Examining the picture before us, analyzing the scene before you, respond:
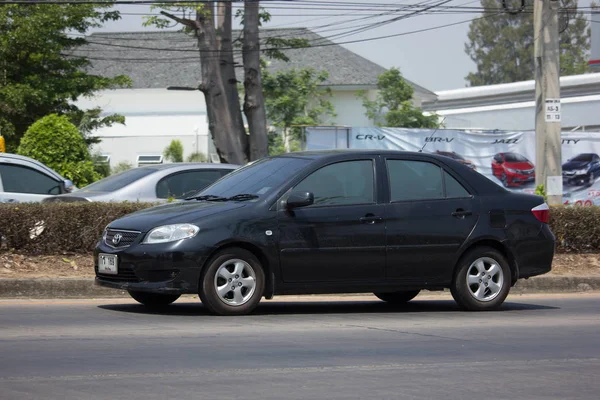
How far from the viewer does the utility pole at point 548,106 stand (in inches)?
701

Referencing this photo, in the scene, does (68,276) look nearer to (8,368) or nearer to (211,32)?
(8,368)

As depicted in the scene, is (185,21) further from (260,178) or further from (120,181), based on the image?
(260,178)

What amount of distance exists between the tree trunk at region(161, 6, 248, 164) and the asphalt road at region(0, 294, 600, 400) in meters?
15.7

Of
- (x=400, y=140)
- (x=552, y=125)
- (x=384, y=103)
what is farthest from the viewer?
(x=384, y=103)

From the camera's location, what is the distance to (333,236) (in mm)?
9852

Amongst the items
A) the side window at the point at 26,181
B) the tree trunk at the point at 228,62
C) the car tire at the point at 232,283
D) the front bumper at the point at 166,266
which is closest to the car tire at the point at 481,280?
the car tire at the point at 232,283

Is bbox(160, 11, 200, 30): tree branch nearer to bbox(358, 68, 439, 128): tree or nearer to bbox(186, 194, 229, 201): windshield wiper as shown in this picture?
bbox(186, 194, 229, 201): windshield wiper

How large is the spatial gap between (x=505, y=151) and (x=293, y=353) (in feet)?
62.9

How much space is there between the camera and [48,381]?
247 inches

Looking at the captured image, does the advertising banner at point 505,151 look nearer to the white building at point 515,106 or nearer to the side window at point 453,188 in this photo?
the white building at point 515,106

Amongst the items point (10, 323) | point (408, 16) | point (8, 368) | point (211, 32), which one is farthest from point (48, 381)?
point (408, 16)

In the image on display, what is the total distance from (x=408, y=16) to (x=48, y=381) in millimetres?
24715

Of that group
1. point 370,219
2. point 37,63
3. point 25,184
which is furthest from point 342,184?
point 37,63

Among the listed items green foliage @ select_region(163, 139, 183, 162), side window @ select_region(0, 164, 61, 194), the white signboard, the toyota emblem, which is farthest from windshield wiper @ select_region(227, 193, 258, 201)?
green foliage @ select_region(163, 139, 183, 162)
